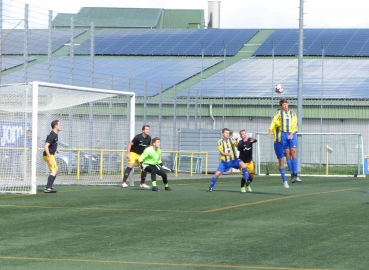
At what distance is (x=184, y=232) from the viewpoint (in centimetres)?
1089

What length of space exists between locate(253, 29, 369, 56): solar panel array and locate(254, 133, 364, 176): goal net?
45.7ft

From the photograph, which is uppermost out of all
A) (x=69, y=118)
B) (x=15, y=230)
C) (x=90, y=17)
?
(x=90, y=17)

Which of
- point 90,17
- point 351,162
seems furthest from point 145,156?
point 90,17

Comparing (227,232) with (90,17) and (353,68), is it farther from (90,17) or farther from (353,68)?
(90,17)

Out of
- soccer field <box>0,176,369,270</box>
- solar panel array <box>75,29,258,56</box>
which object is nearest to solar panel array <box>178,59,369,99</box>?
solar panel array <box>75,29,258,56</box>

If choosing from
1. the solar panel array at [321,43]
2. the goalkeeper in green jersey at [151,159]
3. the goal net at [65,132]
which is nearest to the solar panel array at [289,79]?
the solar panel array at [321,43]

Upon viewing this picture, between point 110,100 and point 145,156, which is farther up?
point 110,100

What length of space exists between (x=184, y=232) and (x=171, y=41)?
44.7 meters

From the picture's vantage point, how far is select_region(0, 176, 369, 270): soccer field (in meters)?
8.52

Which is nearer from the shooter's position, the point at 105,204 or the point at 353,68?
the point at 105,204

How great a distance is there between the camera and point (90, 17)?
221 feet

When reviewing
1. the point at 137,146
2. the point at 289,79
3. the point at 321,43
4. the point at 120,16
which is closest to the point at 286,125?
the point at 137,146

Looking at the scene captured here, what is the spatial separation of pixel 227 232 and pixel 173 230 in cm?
72

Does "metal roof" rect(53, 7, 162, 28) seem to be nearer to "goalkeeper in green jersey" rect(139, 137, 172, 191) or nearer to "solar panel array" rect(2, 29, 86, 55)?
"solar panel array" rect(2, 29, 86, 55)
